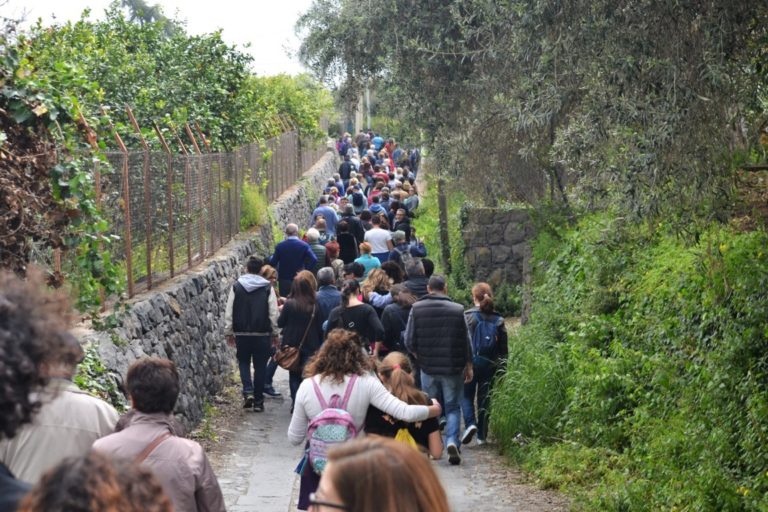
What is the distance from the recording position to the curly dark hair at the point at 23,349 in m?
3.03

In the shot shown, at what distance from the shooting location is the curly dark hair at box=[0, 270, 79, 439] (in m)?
3.03

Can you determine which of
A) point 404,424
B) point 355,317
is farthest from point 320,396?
point 355,317

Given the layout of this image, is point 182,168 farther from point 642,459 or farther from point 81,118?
point 642,459

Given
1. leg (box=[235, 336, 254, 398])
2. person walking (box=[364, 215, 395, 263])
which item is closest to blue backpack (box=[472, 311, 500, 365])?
leg (box=[235, 336, 254, 398])

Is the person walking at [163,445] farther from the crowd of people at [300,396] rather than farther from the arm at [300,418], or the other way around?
the arm at [300,418]

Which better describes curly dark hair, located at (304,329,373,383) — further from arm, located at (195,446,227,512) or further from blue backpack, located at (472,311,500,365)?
blue backpack, located at (472,311,500,365)

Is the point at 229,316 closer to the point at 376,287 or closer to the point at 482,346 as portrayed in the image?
the point at 376,287

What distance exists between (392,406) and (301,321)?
220 inches

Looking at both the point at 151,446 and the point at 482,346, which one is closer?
the point at 151,446

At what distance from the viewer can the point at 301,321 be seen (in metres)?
12.4

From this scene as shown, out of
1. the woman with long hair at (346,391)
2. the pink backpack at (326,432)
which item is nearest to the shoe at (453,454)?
the woman with long hair at (346,391)

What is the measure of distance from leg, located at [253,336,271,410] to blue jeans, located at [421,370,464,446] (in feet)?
8.16

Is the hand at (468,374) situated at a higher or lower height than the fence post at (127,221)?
lower

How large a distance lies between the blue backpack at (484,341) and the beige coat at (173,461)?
22.7ft
